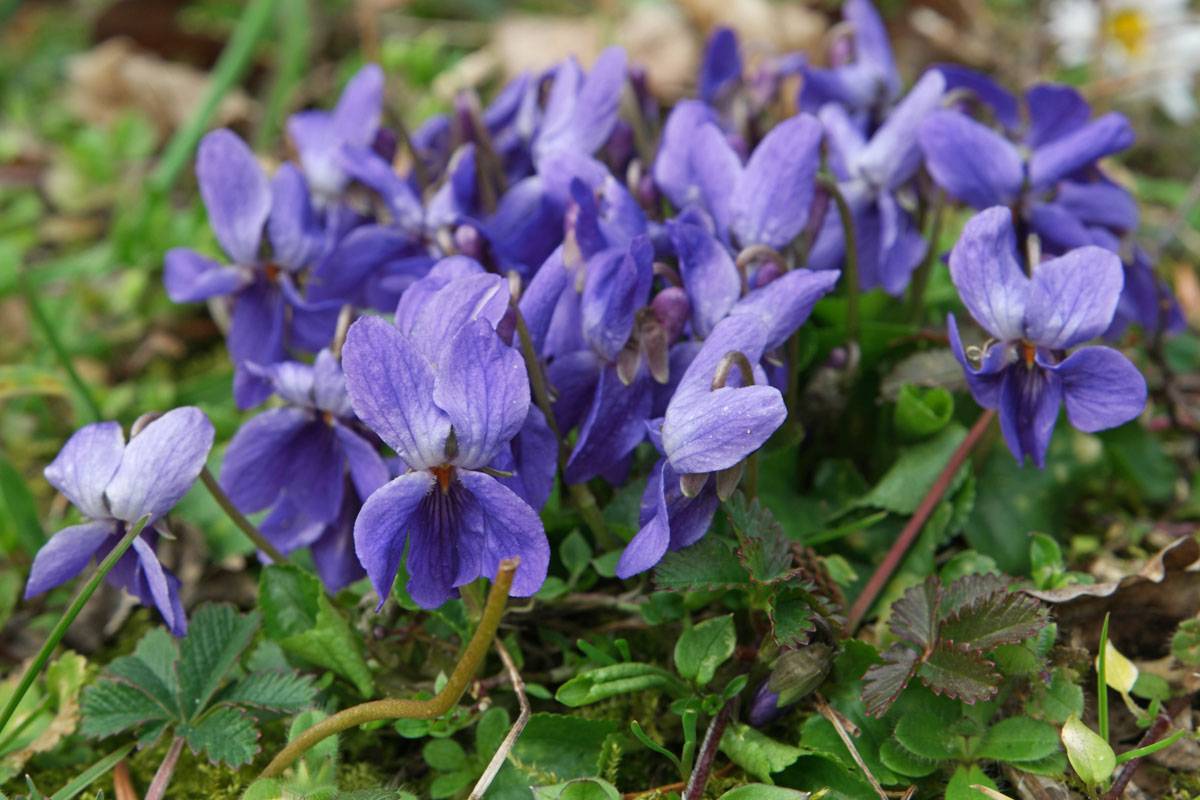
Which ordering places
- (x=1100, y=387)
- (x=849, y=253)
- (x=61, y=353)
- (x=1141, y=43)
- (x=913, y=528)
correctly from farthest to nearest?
1. (x=1141, y=43)
2. (x=61, y=353)
3. (x=849, y=253)
4. (x=913, y=528)
5. (x=1100, y=387)

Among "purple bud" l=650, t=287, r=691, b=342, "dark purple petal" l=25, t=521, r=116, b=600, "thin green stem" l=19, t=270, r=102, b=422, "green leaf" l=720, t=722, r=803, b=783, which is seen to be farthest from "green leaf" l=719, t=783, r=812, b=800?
"thin green stem" l=19, t=270, r=102, b=422

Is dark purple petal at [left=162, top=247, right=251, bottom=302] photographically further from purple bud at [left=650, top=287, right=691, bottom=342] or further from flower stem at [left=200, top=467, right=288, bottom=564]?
purple bud at [left=650, top=287, right=691, bottom=342]

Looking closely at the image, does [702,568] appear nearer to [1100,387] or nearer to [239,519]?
[1100,387]

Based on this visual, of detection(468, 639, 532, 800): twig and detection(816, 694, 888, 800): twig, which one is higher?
detection(468, 639, 532, 800): twig

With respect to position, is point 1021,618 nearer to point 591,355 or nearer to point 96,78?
point 591,355

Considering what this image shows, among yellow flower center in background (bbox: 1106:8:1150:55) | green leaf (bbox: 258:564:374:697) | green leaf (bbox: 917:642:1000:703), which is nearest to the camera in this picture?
green leaf (bbox: 917:642:1000:703)

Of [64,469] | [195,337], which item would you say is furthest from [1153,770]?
[195,337]

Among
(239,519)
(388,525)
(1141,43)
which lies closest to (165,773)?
(239,519)
